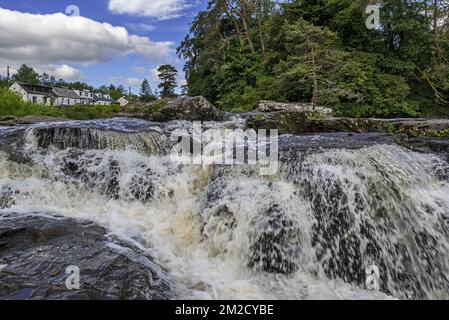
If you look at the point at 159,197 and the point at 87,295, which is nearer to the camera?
the point at 87,295

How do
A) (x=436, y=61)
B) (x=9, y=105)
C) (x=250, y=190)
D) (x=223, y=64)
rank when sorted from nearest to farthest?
(x=250, y=190)
(x=436, y=61)
(x=9, y=105)
(x=223, y=64)

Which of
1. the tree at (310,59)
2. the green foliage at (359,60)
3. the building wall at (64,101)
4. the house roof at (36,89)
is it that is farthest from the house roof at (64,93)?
the tree at (310,59)

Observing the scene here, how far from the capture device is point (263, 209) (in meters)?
4.91

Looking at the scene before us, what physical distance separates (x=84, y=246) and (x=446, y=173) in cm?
612

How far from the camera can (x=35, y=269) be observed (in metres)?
3.61

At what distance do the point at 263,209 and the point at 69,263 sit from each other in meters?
2.57

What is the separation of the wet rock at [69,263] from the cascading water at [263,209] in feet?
1.10

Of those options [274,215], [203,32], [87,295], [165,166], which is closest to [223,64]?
[203,32]

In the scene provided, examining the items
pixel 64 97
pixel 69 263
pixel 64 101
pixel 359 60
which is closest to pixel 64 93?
pixel 64 97

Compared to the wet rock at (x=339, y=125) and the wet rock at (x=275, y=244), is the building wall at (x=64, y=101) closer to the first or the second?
the wet rock at (x=339, y=125)

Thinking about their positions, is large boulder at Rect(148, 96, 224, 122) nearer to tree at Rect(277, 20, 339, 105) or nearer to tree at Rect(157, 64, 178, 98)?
tree at Rect(277, 20, 339, 105)

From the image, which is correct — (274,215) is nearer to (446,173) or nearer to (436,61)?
(446,173)

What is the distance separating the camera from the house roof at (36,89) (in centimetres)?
5378

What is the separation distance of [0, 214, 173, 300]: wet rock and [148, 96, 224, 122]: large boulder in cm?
685
